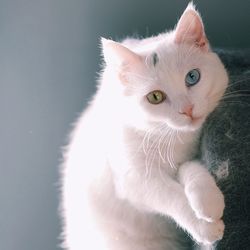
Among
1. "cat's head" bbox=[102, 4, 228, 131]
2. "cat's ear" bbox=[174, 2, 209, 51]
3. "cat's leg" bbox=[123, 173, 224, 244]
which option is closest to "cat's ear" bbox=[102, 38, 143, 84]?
"cat's head" bbox=[102, 4, 228, 131]

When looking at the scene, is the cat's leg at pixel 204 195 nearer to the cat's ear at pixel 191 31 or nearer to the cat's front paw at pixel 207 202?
the cat's front paw at pixel 207 202

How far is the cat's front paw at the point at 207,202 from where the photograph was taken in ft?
3.06

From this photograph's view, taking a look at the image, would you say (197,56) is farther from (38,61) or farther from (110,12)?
(38,61)

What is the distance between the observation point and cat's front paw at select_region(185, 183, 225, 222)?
3.06ft

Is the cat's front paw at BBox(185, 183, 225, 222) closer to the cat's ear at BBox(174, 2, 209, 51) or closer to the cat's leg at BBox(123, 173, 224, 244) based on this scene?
the cat's leg at BBox(123, 173, 224, 244)

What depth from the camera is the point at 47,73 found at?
59.7 inches

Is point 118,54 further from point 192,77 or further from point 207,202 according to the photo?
point 207,202

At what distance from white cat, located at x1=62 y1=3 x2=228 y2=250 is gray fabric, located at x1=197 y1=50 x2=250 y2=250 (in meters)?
0.02

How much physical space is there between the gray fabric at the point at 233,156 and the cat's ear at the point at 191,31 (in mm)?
119

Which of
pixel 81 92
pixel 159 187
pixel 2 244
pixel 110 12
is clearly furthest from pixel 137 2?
pixel 2 244

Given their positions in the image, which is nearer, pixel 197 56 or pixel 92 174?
pixel 197 56

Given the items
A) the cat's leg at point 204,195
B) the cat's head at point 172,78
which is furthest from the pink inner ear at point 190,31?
the cat's leg at point 204,195

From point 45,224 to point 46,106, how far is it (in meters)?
0.38

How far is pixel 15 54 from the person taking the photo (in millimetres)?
1504
